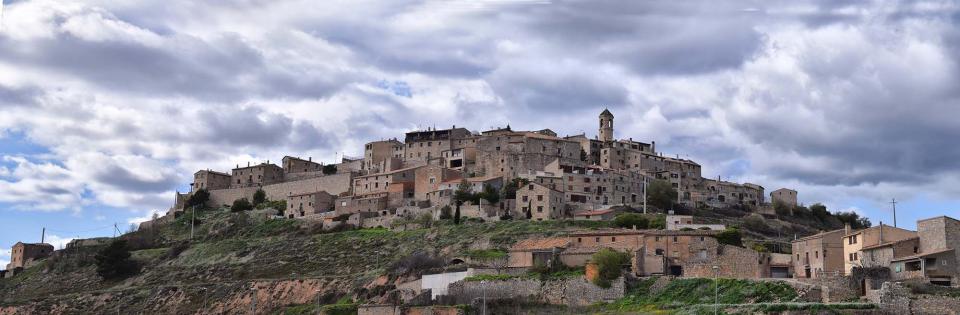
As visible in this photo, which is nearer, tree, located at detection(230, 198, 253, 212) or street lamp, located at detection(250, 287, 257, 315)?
street lamp, located at detection(250, 287, 257, 315)

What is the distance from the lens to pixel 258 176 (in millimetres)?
117188

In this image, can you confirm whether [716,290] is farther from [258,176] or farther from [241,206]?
[258,176]

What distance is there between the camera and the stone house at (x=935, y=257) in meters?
49.8

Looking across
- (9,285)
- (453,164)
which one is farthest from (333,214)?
Result: (9,285)

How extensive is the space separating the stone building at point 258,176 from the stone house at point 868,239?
69095 millimetres

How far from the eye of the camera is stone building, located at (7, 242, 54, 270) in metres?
111

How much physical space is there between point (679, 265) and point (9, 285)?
66991mm

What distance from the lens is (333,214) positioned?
97.8m

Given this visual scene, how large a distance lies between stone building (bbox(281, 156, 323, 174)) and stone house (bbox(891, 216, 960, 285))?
74.0m

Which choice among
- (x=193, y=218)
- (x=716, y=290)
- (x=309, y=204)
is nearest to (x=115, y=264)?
(x=193, y=218)

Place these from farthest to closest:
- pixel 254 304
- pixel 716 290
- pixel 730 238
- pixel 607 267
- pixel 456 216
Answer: pixel 456 216 → pixel 254 304 → pixel 730 238 → pixel 607 267 → pixel 716 290

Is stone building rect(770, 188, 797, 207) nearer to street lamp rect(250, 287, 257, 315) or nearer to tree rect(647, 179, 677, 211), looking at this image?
tree rect(647, 179, 677, 211)

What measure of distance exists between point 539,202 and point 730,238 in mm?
22892

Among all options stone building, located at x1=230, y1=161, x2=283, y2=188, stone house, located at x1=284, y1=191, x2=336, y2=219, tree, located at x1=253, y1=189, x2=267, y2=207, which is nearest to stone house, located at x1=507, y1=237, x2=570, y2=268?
stone house, located at x1=284, y1=191, x2=336, y2=219
